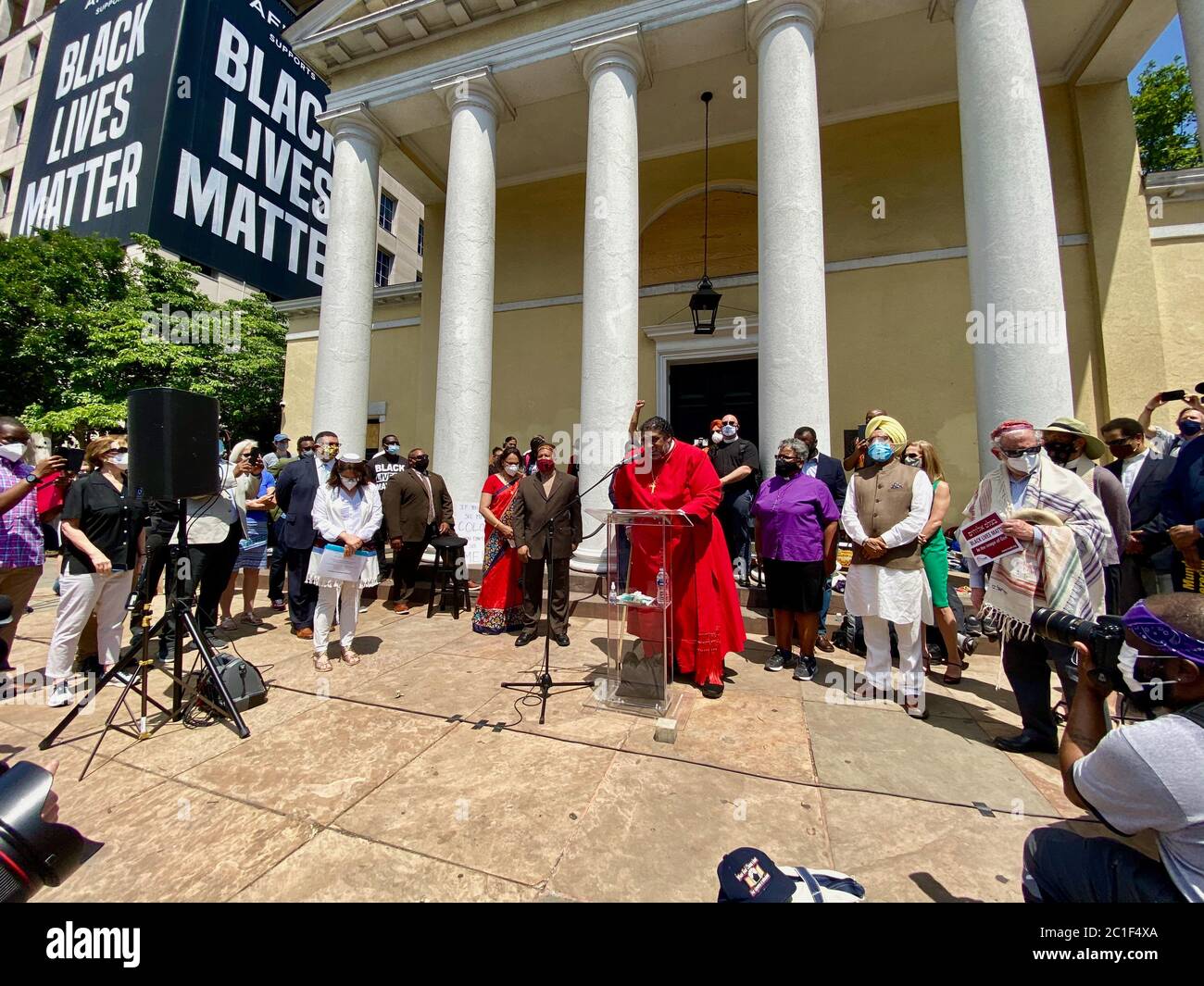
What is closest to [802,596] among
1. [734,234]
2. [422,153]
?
[734,234]

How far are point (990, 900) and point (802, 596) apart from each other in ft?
8.57

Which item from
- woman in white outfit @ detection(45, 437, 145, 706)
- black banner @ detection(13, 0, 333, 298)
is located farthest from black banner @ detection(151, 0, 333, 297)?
woman in white outfit @ detection(45, 437, 145, 706)

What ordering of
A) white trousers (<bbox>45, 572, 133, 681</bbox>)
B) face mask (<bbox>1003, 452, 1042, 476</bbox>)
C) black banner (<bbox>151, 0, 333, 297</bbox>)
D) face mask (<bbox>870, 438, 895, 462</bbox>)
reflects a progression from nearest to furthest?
face mask (<bbox>1003, 452, 1042, 476</bbox>) → white trousers (<bbox>45, 572, 133, 681</bbox>) → face mask (<bbox>870, 438, 895, 462</bbox>) → black banner (<bbox>151, 0, 333, 297</bbox>)

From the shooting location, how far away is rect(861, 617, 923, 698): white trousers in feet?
12.5

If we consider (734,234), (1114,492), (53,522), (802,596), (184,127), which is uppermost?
(184,127)

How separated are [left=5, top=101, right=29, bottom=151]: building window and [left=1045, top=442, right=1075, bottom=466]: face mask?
166 feet

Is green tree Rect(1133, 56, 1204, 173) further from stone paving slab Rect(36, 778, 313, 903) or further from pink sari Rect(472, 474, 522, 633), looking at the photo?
stone paving slab Rect(36, 778, 313, 903)

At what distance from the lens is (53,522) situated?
5367mm

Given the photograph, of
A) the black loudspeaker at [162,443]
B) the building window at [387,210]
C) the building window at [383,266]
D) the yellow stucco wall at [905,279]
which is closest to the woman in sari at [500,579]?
the black loudspeaker at [162,443]

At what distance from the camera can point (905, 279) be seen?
9.61 m

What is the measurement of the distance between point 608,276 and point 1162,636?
6986 millimetres
